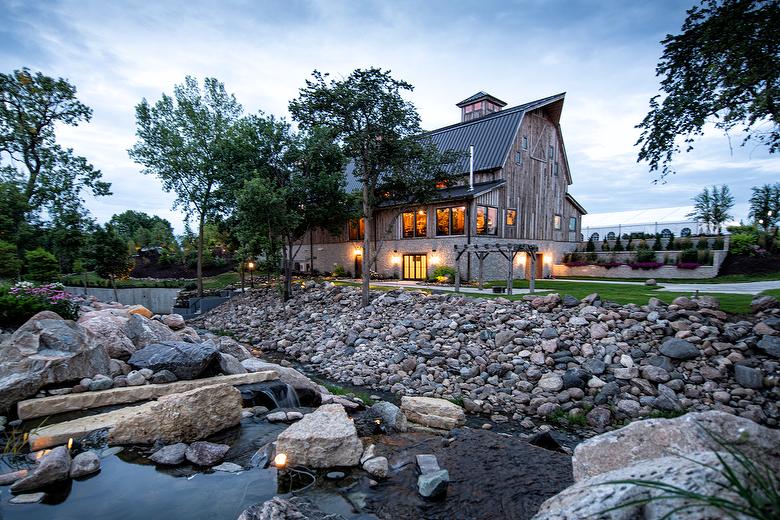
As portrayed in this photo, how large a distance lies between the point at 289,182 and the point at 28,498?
16816 millimetres

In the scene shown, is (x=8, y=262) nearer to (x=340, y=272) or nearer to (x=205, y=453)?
(x=340, y=272)

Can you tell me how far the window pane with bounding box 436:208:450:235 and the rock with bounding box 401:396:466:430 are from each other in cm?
1425

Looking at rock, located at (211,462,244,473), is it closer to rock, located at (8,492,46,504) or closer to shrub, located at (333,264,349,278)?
rock, located at (8,492,46,504)

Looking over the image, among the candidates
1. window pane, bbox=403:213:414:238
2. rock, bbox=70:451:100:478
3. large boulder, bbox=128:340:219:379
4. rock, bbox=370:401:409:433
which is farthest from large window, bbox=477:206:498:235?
rock, bbox=70:451:100:478

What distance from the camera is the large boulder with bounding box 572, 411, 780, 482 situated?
2.31 meters

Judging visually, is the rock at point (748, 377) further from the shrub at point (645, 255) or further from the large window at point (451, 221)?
the shrub at point (645, 255)

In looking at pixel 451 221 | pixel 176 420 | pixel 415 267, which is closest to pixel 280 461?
pixel 176 420

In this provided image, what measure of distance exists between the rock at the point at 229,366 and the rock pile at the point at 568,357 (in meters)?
3.57

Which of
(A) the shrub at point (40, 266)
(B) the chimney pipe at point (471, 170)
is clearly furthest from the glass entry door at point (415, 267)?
(A) the shrub at point (40, 266)

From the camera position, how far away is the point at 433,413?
21.9ft

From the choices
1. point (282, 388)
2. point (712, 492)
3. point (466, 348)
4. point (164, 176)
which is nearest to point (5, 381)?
point (282, 388)

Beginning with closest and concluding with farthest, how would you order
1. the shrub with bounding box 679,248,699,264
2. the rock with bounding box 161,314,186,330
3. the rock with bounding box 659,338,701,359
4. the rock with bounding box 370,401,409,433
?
1. the rock with bounding box 370,401,409,433
2. the rock with bounding box 659,338,701,359
3. the rock with bounding box 161,314,186,330
4. the shrub with bounding box 679,248,699,264

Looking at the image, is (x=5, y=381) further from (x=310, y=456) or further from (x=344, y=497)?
(x=344, y=497)

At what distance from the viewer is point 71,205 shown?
70.4ft
